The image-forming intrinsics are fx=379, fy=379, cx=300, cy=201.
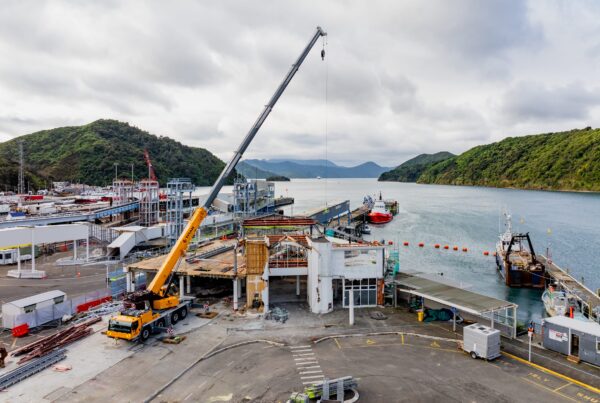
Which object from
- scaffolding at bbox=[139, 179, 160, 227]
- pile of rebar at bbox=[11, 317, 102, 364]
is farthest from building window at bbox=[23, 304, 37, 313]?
scaffolding at bbox=[139, 179, 160, 227]

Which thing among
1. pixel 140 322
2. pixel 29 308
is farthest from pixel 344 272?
pixel 29 308

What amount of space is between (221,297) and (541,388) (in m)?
25.2

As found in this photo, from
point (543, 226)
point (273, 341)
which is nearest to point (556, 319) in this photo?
point (273, 341)

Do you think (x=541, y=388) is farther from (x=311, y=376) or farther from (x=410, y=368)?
(x=311, y=376)

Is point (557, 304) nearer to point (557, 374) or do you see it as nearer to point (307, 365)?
point (557, 374)

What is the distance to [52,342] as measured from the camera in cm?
2373

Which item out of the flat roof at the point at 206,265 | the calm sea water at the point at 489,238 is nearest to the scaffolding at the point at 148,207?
the flat roof at the point at 206,265

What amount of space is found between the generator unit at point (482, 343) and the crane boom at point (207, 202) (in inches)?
811

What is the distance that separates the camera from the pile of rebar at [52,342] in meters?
22.2

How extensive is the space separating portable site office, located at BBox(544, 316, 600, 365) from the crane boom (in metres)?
25.4

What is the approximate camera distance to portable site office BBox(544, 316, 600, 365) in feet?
72.2

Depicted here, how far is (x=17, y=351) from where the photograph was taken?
22.6 metres

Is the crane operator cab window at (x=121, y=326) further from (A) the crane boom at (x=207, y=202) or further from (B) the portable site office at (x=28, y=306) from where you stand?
(B) the portable site office at (x=28, y=306)

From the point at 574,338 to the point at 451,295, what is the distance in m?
7.64
